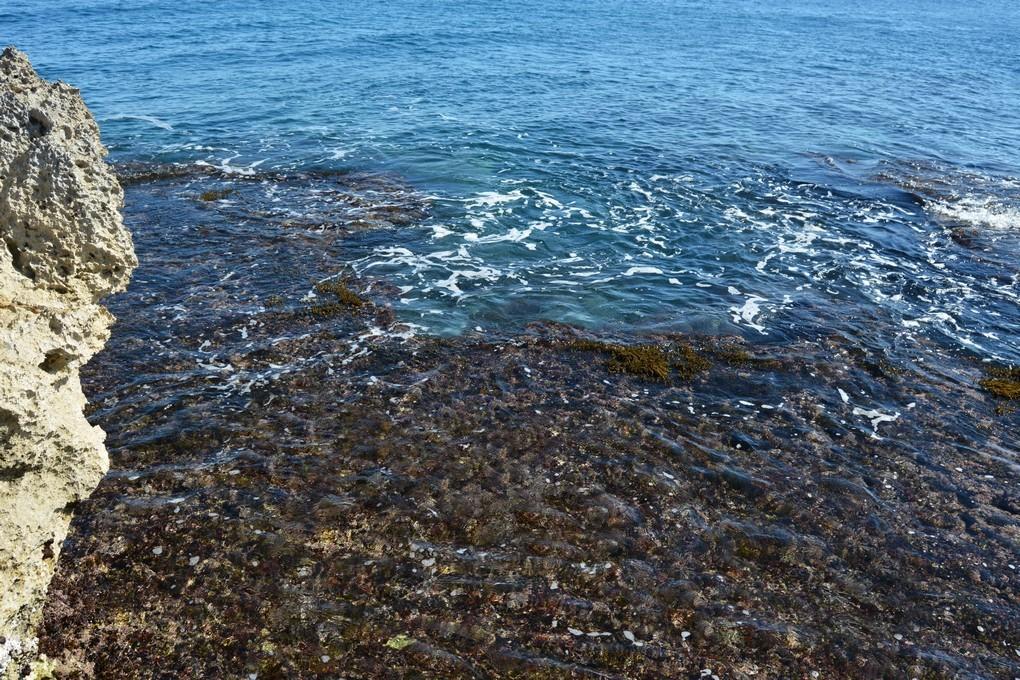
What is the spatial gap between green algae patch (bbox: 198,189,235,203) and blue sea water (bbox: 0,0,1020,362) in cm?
280

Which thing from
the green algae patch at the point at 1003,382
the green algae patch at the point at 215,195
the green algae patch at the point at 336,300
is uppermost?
the green algae patch at the point at 215,195

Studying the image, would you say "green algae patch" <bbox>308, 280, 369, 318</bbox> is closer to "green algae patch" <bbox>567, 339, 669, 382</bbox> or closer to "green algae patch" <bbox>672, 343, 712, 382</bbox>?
"green algae patch" <bbox>567, 339, 669, 382</bbox>

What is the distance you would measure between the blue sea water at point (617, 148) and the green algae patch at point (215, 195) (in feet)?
9.17

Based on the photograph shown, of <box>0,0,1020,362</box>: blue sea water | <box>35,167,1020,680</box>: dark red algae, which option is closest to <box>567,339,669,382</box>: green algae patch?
<box>35,167,1020,680</box>: dark red algae

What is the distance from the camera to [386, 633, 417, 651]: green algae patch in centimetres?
918

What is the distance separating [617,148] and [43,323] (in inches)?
1135

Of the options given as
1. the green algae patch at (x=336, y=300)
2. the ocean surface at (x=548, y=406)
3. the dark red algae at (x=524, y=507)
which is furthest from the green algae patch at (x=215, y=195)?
the green algae patch at (x=336, y=300)

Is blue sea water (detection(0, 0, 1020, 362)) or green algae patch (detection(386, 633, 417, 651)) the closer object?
green algae patch (detection(386, 633, 417, 651))

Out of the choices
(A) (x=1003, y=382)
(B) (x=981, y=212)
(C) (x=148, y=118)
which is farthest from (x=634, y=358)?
(C) (x=148, y=118)

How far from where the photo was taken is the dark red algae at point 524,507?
9.34m

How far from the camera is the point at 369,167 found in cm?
2894

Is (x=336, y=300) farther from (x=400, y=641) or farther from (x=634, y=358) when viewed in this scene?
(x=400, y=641)

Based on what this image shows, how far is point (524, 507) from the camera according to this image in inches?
461

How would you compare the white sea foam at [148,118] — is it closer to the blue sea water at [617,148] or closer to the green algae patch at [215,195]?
the blue sea water at [617,148]
